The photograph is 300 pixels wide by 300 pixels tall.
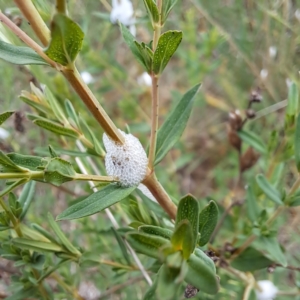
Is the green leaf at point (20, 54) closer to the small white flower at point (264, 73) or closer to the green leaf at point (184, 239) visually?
the green leaf at point (184, 239)

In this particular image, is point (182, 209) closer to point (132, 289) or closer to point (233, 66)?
point (132, 289)

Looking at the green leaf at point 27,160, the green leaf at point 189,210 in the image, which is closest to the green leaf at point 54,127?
the green leaf at point 27,160

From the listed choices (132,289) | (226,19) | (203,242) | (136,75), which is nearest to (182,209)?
(203,242)

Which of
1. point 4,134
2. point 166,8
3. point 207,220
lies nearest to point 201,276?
point 207,220

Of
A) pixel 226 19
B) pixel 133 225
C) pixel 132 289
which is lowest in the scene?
pixel 132 289

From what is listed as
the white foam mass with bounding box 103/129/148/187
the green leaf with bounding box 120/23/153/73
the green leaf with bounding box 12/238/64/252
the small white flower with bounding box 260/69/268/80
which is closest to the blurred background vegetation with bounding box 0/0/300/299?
the small white flower with bounding box 260/69/268/80

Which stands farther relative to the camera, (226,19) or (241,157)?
(226,19)

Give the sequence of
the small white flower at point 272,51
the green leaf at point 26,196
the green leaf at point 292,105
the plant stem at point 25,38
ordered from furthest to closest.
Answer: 1. the small white flower at point 272,51
2. the green leaf at point 292,105
3. the green leaf at point 26,196
4. the plant stem at point 25,38
